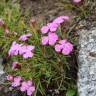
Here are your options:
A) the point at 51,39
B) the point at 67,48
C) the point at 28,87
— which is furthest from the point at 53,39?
the point at 28,87

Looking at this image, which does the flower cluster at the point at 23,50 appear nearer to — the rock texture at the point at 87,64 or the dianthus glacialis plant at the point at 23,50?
the dianthus glacialis plant at the point at 23,50

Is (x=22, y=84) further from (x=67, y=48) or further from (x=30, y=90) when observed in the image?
(x=67, y=48)

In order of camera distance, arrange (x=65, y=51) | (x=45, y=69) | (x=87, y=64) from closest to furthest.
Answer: (x=65, y=51)
(x=87, y=64)
(x=45, y=69)

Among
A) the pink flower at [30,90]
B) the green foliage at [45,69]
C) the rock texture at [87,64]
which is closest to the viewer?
the rock texture at [87,64]

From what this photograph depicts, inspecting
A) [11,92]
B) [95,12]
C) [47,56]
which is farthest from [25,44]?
[95,12]

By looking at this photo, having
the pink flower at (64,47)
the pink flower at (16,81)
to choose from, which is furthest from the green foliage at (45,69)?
the pink flower at (64,47)

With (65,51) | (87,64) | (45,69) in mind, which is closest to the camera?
(65,51)

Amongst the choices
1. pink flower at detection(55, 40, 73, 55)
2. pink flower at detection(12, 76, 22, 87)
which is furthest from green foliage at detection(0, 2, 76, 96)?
pink flower at detection(55, 40, 73, 55)
